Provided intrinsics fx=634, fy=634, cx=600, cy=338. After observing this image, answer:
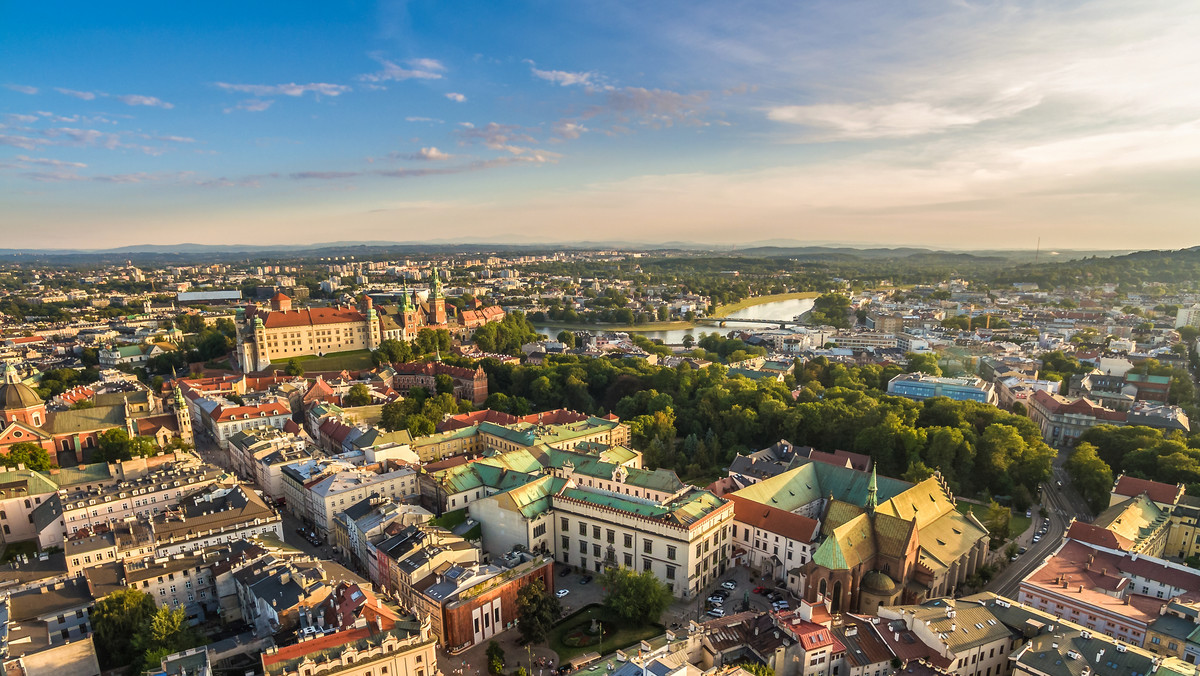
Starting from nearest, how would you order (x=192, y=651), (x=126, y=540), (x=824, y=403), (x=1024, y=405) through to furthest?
(x=192, y=651), (x=126, y=540), (x=824, y=403), (x=1024, y=405)

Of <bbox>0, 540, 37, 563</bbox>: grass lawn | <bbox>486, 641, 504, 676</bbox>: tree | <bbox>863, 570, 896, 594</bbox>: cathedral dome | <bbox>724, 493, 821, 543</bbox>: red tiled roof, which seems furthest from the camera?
<bbox>0, 540, 37, 563</bbox>: grass lawn

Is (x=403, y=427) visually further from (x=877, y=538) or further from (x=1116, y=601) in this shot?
(x=1116, y=601)

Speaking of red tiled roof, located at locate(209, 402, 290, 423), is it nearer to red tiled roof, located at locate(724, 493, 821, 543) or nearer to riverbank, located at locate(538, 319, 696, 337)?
red tiled roof, located at locate(724, 493, 821, 543)

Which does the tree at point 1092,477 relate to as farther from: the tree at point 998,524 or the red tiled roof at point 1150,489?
the tree at point 998,524

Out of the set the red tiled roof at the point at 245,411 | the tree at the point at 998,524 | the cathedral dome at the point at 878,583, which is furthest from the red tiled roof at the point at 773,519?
the red tiled roof at the point at 245,411

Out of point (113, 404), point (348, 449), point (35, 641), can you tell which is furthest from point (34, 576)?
point (113, 404)

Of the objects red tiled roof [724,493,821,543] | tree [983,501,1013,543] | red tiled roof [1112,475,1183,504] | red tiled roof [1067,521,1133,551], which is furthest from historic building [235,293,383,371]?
red tiled roof [1112,475,1183,504]
